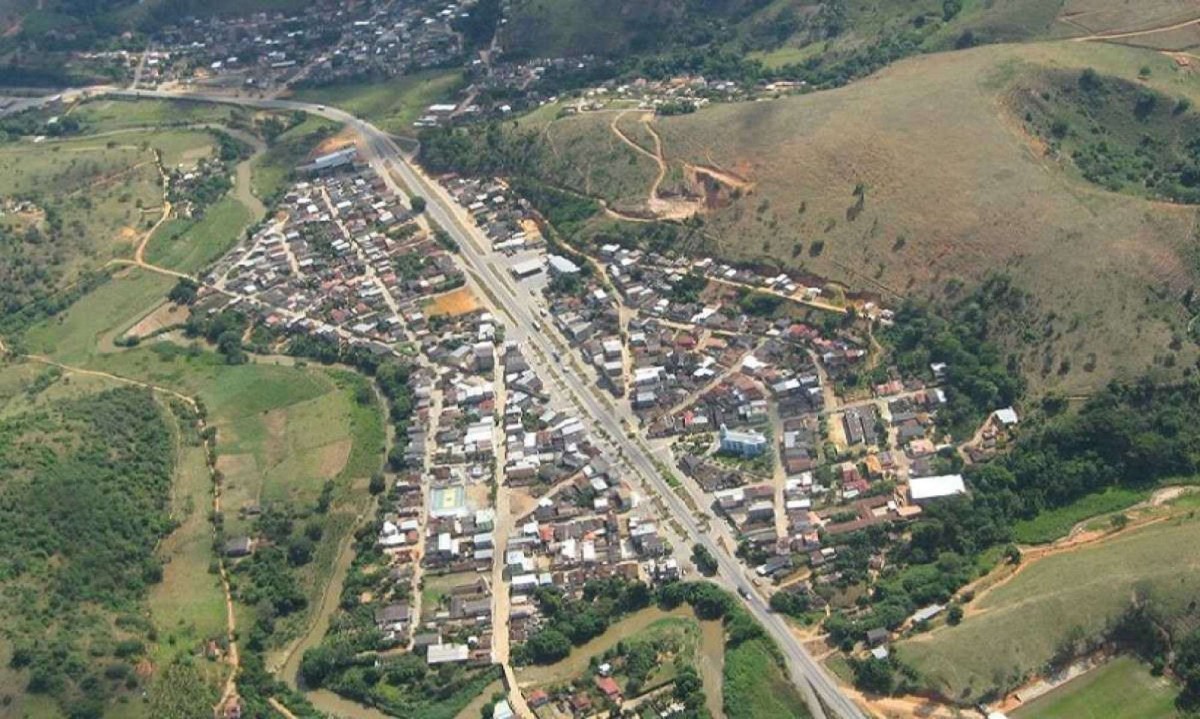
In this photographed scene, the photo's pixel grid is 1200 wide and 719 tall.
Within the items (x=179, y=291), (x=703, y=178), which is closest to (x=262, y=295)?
(x=179, y=291)

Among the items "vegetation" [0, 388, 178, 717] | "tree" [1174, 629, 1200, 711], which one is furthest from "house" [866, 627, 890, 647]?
"vegetation" [0, 388, 178, 717]

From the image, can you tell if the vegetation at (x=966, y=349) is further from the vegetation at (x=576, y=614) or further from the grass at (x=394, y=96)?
the grass at (x=394, y=96)

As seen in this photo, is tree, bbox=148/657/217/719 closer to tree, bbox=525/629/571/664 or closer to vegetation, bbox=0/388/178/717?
vegetation, bbox=0/388/178/717

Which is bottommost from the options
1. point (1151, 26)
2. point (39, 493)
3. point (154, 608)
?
point (154, 608)

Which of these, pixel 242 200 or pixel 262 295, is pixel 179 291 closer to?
pixel 262 295

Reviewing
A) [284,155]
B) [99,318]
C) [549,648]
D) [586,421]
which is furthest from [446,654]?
[284,155]
